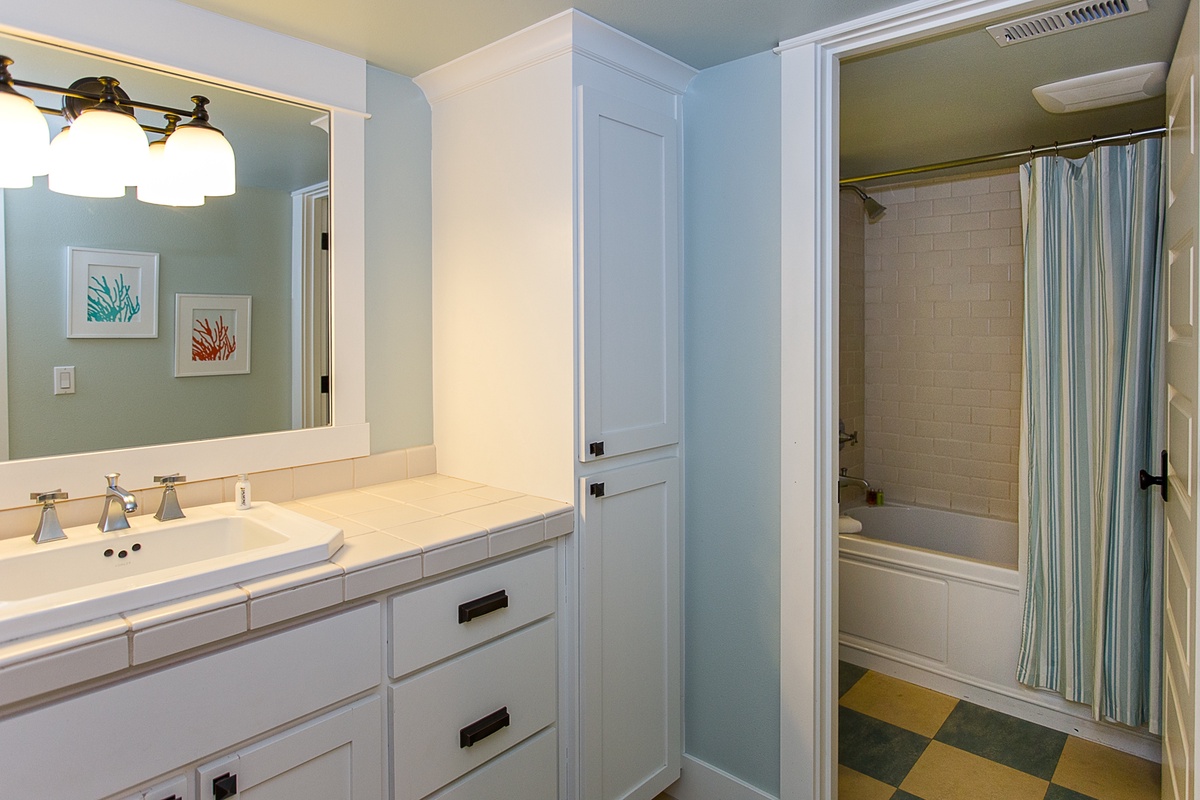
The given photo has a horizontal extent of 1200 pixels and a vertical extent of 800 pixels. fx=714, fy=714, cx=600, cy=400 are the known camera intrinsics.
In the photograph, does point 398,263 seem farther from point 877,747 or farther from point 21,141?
point 877,747

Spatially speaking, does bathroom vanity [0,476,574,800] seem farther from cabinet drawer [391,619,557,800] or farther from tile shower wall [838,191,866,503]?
tile shower wall [838,191,866,503]

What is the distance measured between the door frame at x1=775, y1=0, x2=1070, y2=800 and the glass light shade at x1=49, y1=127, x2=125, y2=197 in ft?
5.19

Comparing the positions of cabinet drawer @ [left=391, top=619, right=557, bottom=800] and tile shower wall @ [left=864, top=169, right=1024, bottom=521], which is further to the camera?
tile shower wall @ [left=864, top=169, right=1024, bottom=521]

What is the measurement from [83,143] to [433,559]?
1116mm

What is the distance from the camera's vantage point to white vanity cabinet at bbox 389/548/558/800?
4.79ft

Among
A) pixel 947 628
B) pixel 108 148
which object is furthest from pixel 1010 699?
pixel 108 148

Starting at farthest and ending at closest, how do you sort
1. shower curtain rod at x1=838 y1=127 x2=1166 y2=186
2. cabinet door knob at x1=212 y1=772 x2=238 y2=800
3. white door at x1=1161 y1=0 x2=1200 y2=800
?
shower curtain rod at x1=838 y1=127 x2=1166 y2=186, white door at x1=1161 y1=0 x2=1200 y2=800, cabinet door knob at x1=212 y1=772 x2=238 y2=800

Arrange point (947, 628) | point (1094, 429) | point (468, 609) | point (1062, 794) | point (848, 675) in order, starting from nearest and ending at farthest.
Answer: point (468, 609), point (1062, 794), point (1094, 429), point (947, 628), point (848, 675)

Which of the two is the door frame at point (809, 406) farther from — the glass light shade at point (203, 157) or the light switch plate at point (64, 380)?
the light switch plate at point (64, 380)

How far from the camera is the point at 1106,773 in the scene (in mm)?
2262

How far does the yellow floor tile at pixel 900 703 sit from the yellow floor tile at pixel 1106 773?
39 centimetres

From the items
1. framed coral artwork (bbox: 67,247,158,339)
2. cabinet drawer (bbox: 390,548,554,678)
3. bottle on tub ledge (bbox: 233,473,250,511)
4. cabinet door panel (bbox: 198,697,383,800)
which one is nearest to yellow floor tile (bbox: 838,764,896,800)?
cabinet drawer (bbox: 390,548,554,678)

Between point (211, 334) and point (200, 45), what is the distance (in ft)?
2.17

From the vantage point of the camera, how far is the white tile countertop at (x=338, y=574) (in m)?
1.02
